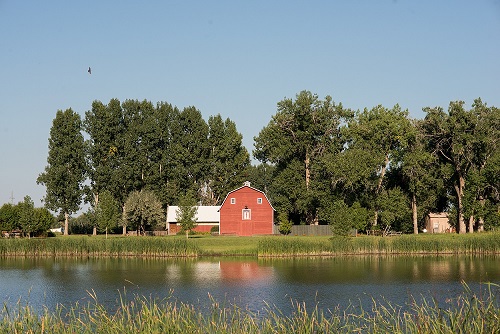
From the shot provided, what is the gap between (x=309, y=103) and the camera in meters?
82.2

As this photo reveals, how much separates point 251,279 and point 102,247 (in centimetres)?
2136

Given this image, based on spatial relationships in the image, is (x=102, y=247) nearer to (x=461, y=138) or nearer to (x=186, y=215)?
(x=186, y=215)

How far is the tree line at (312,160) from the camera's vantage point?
75250 millimetres

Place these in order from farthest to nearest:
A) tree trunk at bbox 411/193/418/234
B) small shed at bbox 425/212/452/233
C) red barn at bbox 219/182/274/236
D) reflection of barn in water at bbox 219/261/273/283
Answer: small shed at bbox 425/212/452/233, red barn at bbox 219/182/274/236, tree trunk at bbox 411/193/418/234, reflection of barn in water at bbox 219/261/273/283

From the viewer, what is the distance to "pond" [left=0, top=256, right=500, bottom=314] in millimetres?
32438

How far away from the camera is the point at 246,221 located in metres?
82.9

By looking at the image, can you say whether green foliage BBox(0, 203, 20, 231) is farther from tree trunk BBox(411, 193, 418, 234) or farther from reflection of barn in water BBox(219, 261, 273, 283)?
tree trunk BBox(411, 193, 418, 234)

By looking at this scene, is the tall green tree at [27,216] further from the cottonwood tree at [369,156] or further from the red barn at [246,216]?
the cottonwood tree at [369,156]

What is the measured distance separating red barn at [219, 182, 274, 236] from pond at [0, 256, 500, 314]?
25710 mm

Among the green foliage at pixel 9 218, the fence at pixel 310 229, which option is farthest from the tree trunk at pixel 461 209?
the green foliage at pixel 9 218

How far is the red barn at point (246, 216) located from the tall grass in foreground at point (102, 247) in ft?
78.2

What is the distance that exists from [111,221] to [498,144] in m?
43.8

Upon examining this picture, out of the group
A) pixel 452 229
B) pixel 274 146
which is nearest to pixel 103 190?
pixel 274 146

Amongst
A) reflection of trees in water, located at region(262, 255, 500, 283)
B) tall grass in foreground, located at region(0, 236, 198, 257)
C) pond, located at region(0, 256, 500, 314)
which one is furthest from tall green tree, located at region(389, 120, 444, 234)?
tall grass in foreground, located at region(0, 236, 198, 257)
